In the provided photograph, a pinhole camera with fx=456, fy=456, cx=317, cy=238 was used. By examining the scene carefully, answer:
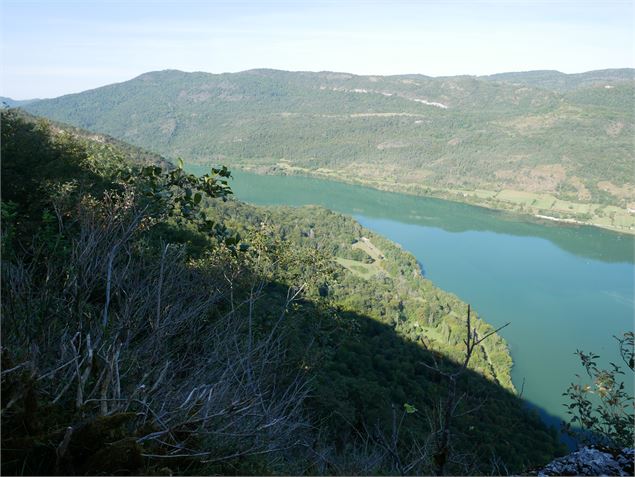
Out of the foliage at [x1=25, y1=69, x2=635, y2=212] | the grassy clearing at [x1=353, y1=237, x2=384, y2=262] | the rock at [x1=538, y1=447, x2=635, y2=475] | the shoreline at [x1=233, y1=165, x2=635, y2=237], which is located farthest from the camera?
the foliage at [x1=25, y1=69, x2=635, y2=212]

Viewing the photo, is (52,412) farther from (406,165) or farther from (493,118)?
(493,118)

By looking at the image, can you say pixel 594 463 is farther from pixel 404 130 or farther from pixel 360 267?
pixel 404 130

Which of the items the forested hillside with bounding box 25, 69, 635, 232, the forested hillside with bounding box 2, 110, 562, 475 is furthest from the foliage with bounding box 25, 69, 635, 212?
the forested hillside with bounding box 2, 110, 562, 475

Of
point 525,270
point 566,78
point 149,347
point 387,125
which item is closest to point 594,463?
point 149,347

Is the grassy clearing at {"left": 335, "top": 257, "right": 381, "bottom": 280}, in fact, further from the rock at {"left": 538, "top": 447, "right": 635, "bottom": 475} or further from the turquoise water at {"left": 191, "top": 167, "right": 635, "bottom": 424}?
the rock at {"left": 538, "top": 447, "right": 635, "bottom": 475}

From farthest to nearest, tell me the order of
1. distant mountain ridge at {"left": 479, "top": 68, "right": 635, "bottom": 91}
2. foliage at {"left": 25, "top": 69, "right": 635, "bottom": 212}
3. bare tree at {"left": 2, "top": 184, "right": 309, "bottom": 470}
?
distant mountain ridge at {"left": 479, "top": 68, "right": 635, "bottom": 91} < foliage at {"left": 25, "top": 69, "right": 635, "bottom": 212} < bare tree at {"left": 2, "top": 184, "right": 309, "bottom": 470}

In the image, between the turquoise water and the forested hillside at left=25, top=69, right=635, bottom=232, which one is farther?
the forested hillside at left=25, top=69, right=635, bottom=232

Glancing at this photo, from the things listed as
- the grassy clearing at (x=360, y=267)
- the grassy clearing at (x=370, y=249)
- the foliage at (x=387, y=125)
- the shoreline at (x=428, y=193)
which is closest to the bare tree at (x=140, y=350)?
the grassy clearing at (x=360, y=267)
